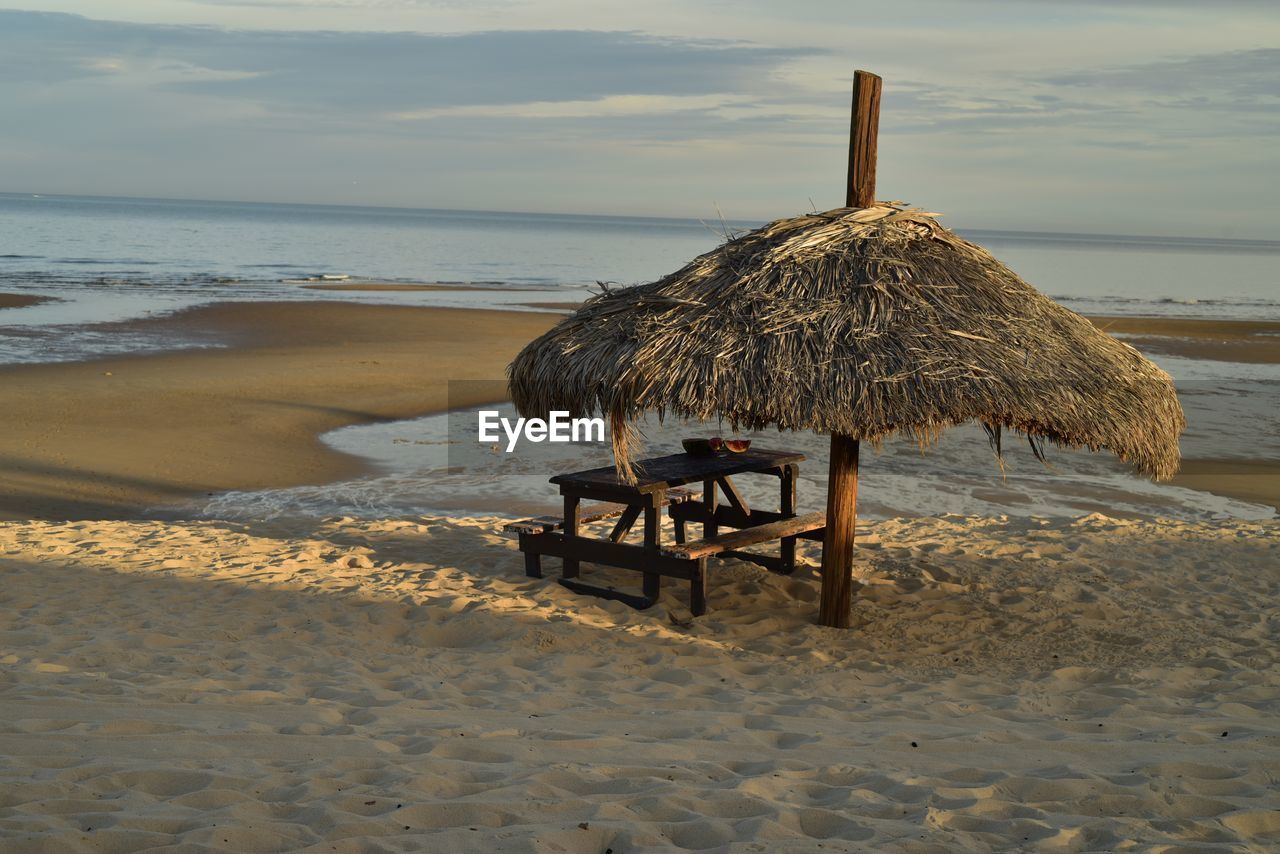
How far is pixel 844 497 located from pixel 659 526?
3.59 ft

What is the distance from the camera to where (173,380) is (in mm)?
15336

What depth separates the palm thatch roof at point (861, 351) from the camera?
18.3ft

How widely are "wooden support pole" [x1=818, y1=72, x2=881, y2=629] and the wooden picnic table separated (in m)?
0.54

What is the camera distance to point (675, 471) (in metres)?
6.76

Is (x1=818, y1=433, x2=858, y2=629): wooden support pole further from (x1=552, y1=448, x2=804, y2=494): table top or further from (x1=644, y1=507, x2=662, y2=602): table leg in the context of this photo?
(x1=644, y1=507, x2=662, y2=602): table leg

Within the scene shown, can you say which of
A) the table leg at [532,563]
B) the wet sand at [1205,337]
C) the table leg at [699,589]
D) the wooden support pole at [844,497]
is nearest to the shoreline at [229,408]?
the wet sand at [1205,337]

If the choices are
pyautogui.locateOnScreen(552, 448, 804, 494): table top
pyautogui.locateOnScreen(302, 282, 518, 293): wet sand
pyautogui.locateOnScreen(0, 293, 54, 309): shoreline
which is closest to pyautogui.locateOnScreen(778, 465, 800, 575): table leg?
pyautogui.locateOnScreen(552, 448, 804, 494): table top

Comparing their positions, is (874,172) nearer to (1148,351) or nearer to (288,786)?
(288,786)

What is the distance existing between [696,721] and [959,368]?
2.24 metres

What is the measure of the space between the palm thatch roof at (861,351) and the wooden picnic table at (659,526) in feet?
1.42

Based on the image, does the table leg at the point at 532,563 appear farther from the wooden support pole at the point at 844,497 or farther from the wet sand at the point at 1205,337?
the wet sand at the point at 1205,337

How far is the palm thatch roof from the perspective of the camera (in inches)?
220

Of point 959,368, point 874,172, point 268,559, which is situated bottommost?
point 268,559

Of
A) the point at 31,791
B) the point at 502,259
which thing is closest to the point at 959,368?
the point at 31,791
